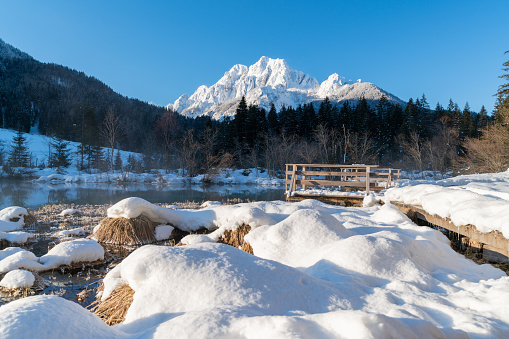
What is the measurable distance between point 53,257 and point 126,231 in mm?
1899

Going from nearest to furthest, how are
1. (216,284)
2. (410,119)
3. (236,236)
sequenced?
(216,284) → (236,236) → (410,119)

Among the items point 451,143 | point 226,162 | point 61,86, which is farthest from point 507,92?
point 61,86

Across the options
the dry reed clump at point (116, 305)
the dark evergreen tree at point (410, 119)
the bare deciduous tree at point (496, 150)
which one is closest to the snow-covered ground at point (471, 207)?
the dry reed clump at point (116, 305)

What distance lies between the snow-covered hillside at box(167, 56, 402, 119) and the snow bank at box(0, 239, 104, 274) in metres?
108

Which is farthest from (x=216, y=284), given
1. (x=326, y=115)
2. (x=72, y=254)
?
(x=326, y=115)

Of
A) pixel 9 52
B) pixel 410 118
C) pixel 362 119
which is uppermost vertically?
pixel 9 52

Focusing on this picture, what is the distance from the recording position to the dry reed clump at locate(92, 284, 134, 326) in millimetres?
2414

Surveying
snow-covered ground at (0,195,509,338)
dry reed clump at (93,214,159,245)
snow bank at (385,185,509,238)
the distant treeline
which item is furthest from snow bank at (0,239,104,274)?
the distant treeline

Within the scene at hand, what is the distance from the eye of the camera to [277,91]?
141m

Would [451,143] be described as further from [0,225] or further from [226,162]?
[0,225]

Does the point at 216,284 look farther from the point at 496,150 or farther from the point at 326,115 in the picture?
A: the point at 326,115

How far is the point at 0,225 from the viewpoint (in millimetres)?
7305

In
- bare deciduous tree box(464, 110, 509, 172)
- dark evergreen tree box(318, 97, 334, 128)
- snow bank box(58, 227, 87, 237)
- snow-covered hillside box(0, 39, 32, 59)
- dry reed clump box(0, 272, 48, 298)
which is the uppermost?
snow-covered hillside box(0, 39, 32, 59)

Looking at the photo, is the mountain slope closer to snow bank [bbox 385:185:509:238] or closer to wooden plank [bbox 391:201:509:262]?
snow bank [bbox 385:185:509:238]
